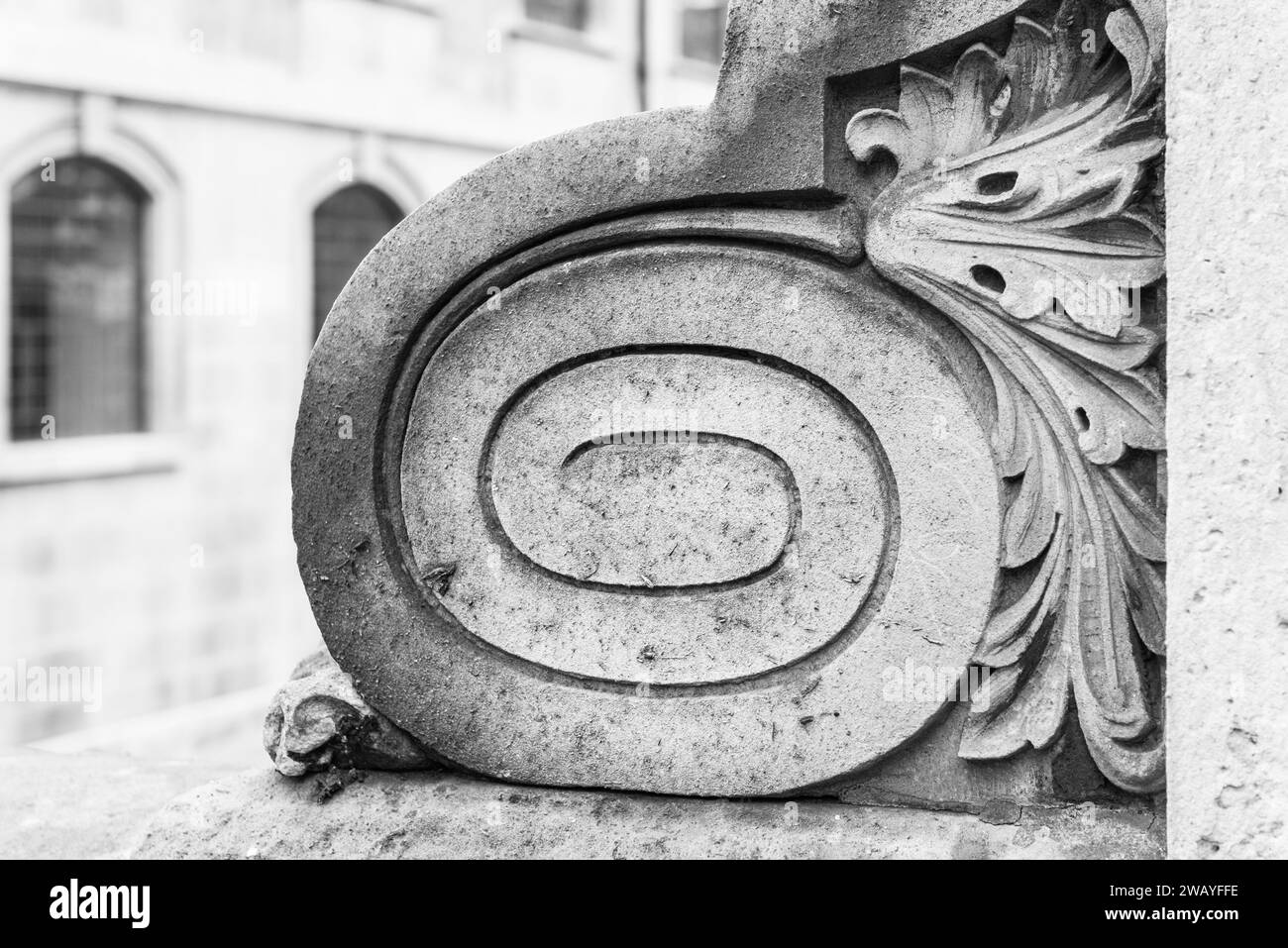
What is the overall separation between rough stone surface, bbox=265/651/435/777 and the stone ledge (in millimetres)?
32

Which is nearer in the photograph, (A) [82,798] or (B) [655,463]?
(B) [655,463]

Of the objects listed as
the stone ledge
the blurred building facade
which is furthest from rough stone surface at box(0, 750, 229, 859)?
the blurred building facade

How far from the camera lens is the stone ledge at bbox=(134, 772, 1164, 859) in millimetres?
2027

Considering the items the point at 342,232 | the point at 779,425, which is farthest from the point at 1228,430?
the point at 342,232

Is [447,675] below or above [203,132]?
below

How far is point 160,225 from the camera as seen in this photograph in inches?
322

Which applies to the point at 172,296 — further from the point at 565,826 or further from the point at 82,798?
the point at 565,826

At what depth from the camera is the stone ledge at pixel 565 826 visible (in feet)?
6.65

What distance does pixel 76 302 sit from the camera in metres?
7.87

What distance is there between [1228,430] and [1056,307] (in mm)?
340

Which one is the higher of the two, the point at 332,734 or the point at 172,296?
the point at 172,296

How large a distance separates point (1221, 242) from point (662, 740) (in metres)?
1.15

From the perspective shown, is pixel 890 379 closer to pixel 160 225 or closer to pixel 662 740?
pixel 662 740
